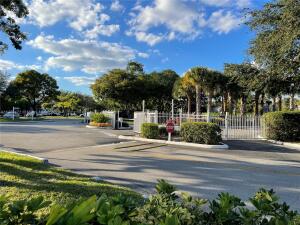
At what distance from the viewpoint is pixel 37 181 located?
304 inches

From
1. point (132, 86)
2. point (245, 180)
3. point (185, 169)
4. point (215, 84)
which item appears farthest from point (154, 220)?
point (132, 86)

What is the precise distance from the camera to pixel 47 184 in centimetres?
745

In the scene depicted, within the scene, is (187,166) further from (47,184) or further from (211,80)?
(211,80)

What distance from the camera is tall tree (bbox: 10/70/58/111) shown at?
6969 cm

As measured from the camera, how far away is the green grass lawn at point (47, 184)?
654 centimetres

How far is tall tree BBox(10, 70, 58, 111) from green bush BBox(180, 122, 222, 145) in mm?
57877

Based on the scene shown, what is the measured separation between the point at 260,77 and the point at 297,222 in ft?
76.7

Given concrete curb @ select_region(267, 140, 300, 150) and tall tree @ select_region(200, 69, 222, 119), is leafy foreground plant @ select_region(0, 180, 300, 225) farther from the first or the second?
tall tree @ select_region(200, 69, 222, 119)

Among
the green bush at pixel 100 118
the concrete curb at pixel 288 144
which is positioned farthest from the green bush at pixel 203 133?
the green bush at pixel 100 118

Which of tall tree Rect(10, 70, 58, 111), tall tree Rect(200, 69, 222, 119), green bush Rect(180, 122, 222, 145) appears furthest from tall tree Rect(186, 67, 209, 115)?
tall tree Rect(10, 70, 58, 111)

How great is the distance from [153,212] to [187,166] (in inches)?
352

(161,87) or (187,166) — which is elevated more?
(161,87)

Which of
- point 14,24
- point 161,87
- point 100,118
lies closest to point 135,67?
point 161,87

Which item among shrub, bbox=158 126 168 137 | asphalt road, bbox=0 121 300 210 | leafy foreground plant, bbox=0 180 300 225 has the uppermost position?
leafy foreground plant, bbox=0 180 300 225
